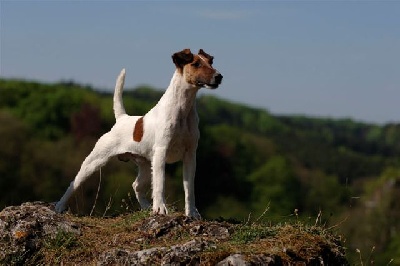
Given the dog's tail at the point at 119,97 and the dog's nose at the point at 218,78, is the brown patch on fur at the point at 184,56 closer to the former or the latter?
the dog's nose at the point at 218,78

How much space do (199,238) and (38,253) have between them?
2.28 metres

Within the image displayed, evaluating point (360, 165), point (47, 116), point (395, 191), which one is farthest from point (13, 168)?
point (360, 165)

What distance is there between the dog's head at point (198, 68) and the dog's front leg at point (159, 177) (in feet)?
3.77

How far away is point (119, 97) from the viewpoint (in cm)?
1680

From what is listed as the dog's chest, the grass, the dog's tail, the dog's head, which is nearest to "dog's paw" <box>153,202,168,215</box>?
the grass

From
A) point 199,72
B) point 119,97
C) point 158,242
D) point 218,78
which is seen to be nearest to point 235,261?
point 158,242

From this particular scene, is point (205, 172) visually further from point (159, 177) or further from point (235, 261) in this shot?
point (235, 261)

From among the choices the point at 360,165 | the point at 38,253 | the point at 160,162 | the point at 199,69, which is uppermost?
the point at 199,69

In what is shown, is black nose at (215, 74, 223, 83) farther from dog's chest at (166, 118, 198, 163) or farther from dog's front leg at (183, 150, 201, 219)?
dog's front leg at (183, 150, 201, 219)

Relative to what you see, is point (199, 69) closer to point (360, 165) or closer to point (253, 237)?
point (253, 237)

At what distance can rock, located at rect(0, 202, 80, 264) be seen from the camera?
14102 millimetres

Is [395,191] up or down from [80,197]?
down

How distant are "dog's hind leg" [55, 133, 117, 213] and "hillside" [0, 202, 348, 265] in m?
1.39

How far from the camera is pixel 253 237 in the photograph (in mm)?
13969
